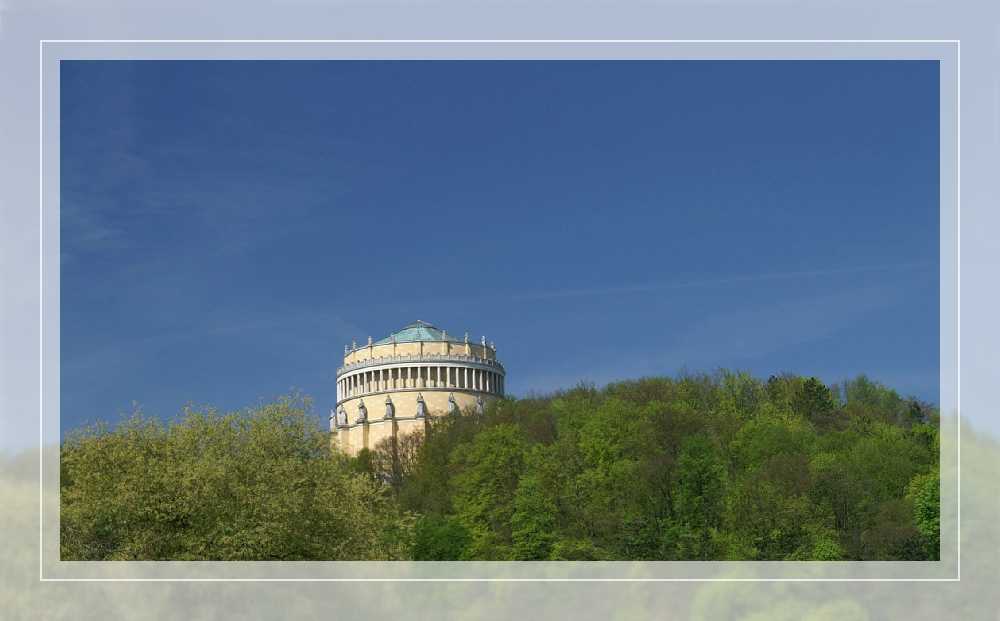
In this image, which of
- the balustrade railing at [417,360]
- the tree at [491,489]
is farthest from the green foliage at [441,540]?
the balustrade railing at [417,360]

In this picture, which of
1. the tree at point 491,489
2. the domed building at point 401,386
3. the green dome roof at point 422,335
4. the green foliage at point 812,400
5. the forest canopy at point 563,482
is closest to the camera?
the forest canopy at point 563,482

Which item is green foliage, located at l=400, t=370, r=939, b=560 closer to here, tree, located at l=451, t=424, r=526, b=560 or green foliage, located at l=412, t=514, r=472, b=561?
tree, located at l=451, t=424, r=526, b=560

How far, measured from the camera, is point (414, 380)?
64.3 meters

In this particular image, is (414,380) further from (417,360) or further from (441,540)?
(441,540)

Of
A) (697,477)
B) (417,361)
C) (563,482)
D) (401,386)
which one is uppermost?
(417,361)

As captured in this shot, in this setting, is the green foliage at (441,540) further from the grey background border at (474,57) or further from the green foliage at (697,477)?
the grey background border at (474,57)

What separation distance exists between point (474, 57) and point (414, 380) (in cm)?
5247

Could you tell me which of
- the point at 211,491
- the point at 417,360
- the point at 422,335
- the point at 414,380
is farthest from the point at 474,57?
the point at 414,380

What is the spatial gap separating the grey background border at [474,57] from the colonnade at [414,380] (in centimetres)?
4744

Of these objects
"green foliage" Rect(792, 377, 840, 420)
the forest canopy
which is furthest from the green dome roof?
"green foliage" Rect(792, 377, 840, 420)

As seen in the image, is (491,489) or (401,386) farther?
(401,386)

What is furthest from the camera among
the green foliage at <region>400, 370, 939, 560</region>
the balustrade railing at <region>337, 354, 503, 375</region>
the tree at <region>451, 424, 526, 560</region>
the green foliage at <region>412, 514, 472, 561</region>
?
the balustrade railing at <region>337, 354, 503, 375</region>

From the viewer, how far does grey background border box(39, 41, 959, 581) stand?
39.1ft

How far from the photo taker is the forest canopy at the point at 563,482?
19016mm
